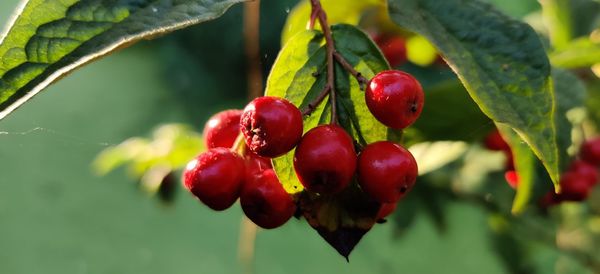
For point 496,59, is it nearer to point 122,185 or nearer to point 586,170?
point 586,170

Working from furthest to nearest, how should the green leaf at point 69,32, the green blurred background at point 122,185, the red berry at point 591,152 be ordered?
the green blurred background at point 122,185 → the red berry at point 591,152 → the green leaf at point 69,32

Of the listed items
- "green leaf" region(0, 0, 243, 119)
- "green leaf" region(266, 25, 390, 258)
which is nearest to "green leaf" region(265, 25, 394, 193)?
"green leaf" region(266, 25, 390, 258)

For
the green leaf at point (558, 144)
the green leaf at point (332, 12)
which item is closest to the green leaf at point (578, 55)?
the green leaf at point (558, 144)

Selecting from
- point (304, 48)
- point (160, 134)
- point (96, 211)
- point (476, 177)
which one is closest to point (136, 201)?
point (96, 211)

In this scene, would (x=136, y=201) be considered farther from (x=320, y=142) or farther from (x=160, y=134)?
(x=320, y=142)

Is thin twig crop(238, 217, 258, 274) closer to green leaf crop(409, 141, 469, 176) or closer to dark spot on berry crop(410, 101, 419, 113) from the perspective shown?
green leaf crop(409, 141, 469, 176)

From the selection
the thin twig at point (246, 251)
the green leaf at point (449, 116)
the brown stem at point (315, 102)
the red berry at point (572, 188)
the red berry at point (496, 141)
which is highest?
the brown stem at point (315, 102)

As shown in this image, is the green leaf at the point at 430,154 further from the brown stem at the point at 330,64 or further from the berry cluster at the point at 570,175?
the brown stem at the point at 330,64
